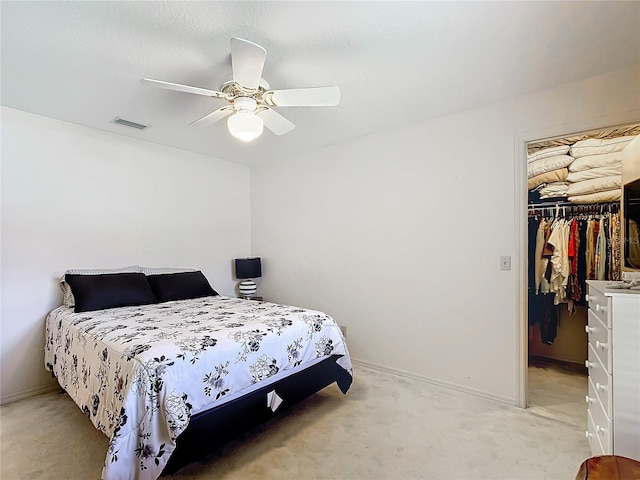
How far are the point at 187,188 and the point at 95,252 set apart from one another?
1205mm

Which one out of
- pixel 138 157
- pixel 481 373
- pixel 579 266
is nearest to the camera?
pixel 481 373

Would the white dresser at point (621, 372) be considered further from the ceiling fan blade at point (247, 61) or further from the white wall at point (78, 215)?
the white wall at point (78, 215)

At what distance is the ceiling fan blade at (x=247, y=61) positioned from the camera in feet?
5.10

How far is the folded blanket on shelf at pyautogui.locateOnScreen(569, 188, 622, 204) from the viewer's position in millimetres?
3043

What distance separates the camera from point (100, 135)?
324 cm

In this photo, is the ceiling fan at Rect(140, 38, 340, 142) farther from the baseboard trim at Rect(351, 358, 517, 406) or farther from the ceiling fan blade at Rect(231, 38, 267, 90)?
the baseboard trim at Rect(351, 358, 517, 406)

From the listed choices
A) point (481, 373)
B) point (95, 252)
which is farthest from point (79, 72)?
point (481, 373)

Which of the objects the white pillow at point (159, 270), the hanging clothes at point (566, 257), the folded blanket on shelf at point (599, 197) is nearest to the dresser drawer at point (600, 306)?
the hanging clothes at point (566, 257)

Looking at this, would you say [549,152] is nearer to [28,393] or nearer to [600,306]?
Answer: [600,306]

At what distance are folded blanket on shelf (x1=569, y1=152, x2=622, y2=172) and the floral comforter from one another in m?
2.80

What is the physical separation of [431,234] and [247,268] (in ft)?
7.68

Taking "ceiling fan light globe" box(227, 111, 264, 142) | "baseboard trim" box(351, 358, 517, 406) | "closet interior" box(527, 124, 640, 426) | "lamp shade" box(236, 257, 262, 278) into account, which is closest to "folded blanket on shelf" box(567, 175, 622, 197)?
"closet interior" box(527, 124, 640, 426)

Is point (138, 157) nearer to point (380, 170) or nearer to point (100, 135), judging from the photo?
point (100, 135)

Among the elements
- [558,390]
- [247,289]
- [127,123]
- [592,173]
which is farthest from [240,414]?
[592,173]
